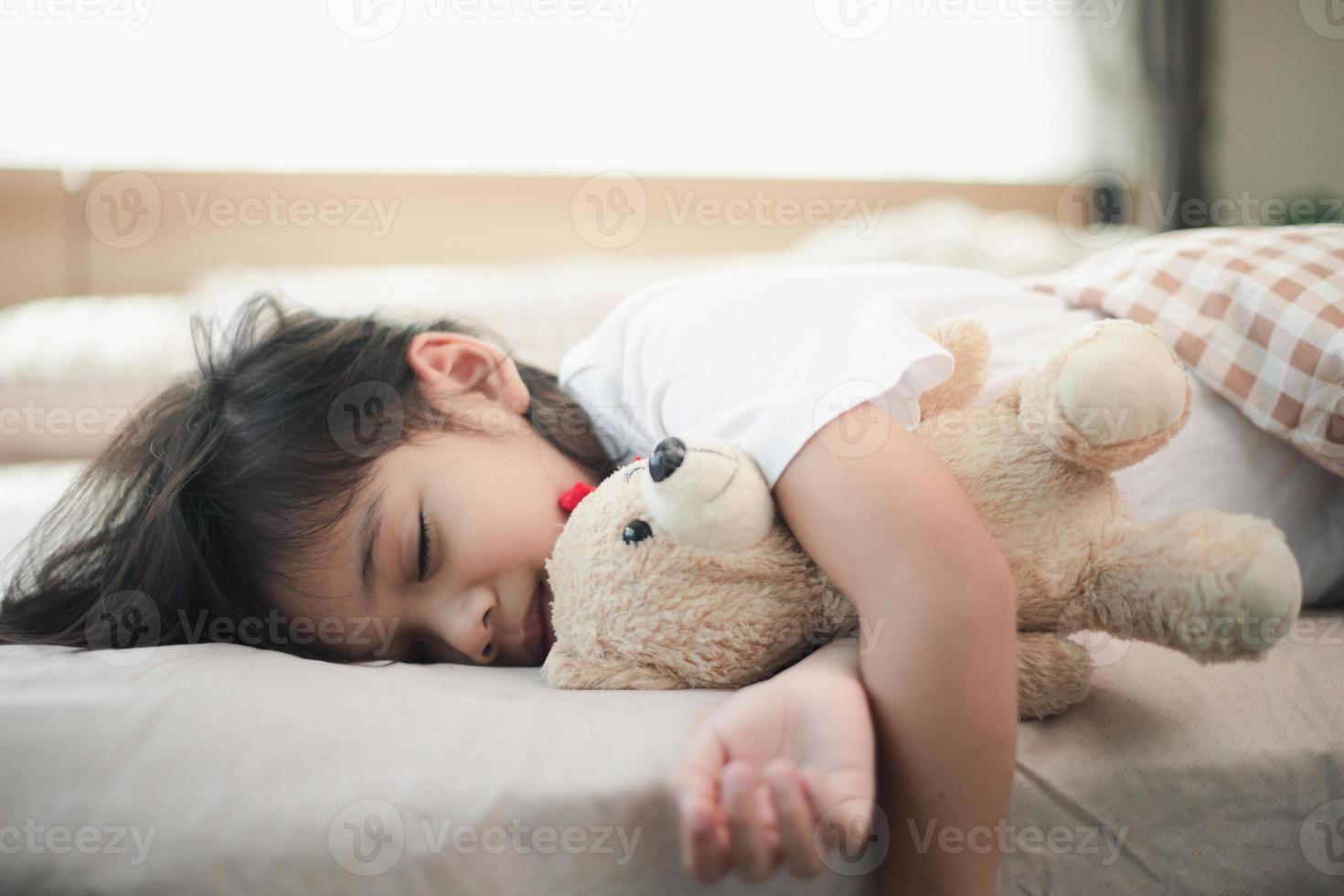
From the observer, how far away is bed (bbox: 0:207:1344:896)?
0.49m

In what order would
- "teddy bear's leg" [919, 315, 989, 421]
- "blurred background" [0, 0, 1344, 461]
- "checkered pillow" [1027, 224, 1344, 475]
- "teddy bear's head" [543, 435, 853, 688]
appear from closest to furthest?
1. "teddy bear's head" [543, 435, 853, 688]
2. "teddy bear's leg" [919, 315, 989, 421]
3. "checkered pillow" [1027, 224, 1344, 475]
4. "blurred background" [0, 0, 1344, 461]

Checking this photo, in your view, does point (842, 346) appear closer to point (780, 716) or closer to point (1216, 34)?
point (780, 716)

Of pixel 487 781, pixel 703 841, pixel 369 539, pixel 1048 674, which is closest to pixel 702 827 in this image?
pixel 703 841

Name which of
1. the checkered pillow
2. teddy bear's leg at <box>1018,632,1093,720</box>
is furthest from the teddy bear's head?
the checkered pillow

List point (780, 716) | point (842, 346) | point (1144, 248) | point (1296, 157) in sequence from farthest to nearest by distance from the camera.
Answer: point (1296, 157), point (1144, 248), point (842, 346), point (780, 716)

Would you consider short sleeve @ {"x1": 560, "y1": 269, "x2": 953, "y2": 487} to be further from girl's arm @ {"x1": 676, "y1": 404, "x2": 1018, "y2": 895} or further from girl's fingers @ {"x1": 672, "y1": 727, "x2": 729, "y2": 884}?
girl's fingers @ {"x1": 672, "y1": 727, "x2": 729, "y2": 884}

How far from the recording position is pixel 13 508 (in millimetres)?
1037

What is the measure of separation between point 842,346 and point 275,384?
49 centimetres

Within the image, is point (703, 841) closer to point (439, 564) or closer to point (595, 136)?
point (439, 564)

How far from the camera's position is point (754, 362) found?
65cm

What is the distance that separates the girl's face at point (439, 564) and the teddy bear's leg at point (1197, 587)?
38cm

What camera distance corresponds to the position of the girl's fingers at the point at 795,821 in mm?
425

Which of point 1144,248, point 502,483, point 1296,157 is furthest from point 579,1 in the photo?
point 1296,157

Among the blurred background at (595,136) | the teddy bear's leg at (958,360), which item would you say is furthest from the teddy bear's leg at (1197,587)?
the blurred background at (595,136)
